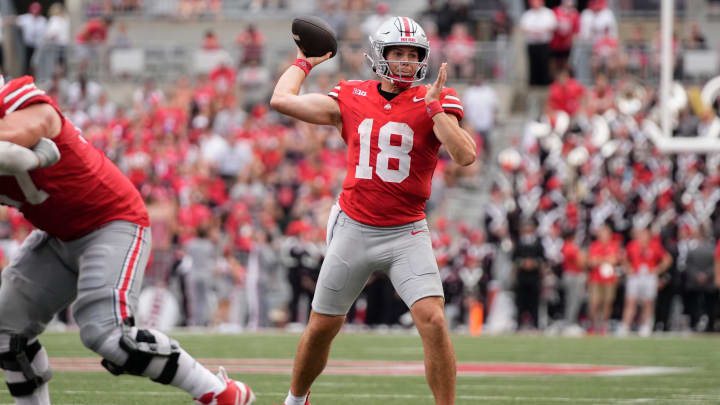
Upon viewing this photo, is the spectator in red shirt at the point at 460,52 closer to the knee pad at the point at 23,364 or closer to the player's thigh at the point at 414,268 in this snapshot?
the player's thigh at the point at 414,268

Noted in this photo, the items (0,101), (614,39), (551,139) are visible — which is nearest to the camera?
(0,101)

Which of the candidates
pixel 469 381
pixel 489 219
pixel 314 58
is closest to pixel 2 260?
pixel 489 219

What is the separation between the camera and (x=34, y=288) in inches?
216

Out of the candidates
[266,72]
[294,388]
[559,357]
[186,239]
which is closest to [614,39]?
[266,72]

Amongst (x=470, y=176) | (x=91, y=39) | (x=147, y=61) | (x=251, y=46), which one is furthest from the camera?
(x=147, y=61)

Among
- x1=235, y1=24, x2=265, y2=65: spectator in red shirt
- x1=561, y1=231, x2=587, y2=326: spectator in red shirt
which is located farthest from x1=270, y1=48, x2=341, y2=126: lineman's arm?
x1=235, y1=24, x2=265, y2=65: spectator in red shirt

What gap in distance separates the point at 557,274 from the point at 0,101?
13271mm

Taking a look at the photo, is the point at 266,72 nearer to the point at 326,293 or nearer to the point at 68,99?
the point at 68,99

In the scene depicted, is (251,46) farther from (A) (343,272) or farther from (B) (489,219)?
(A) (343,272)

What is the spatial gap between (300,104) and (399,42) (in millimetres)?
566

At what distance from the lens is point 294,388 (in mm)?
6230

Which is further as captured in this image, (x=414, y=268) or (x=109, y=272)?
(x=414, y=268)

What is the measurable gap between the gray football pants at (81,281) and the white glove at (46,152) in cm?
51

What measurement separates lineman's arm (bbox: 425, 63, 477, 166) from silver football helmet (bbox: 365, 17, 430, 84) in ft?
1.05
